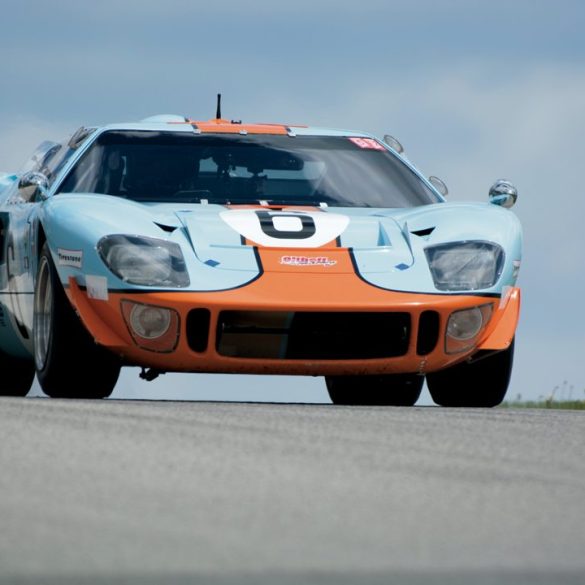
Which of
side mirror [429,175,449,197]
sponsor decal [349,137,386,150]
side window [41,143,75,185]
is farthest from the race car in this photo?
side mirror [429,175,449,197]

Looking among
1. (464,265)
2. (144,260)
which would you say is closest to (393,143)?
(464,265)

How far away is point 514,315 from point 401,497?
3782mm

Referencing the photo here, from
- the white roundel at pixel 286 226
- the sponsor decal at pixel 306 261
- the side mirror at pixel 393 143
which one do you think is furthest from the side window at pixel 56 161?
the sponsor decal at pixel 306 261

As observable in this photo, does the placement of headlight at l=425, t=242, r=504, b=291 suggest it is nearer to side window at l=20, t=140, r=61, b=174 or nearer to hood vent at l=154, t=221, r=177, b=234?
hood vent at l=154, t=221, r=177, b=234

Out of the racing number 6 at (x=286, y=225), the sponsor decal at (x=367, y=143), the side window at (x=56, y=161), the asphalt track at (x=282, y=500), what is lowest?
the side window at (x=56, y=161)

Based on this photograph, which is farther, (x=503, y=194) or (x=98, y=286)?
(x=503, y=194)

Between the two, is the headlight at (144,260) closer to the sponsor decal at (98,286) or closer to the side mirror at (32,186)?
the sponsor decal at (98,286)

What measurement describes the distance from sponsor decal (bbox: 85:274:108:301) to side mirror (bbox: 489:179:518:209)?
2.29 meters

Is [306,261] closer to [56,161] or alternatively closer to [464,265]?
[464,265]

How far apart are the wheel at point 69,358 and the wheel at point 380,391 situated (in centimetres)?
222

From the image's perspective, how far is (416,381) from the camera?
9.98 metres

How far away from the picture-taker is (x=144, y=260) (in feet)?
24.6

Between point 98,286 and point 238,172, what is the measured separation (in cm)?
148

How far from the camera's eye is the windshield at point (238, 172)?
8.57 meters
